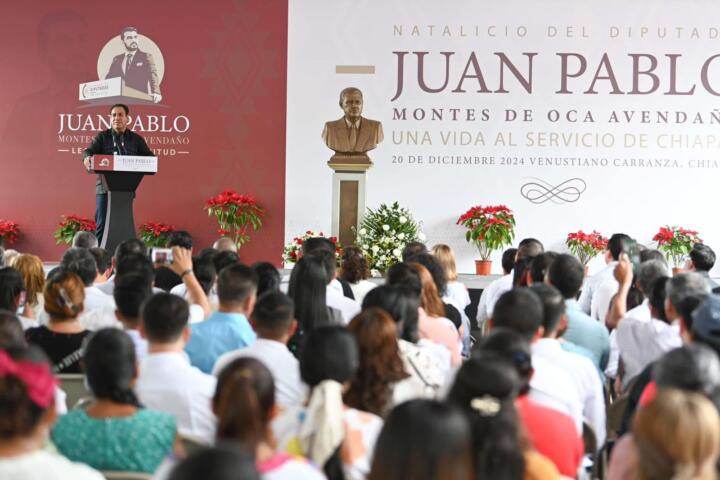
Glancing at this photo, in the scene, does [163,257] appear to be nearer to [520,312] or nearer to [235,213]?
[520,312]

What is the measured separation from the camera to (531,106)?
9.83m

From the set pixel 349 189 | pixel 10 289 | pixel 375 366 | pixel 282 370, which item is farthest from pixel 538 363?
pixel 349 189

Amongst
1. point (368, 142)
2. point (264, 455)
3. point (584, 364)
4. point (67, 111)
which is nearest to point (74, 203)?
point (67, 111)

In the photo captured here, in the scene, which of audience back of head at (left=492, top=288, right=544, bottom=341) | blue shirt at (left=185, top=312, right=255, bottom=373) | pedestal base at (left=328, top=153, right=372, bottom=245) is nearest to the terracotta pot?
pedestal base at (left=328, top=153, right=372, bottom=245)

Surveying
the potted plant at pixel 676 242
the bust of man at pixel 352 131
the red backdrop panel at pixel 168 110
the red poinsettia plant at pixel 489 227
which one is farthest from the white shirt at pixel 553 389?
the red backdrop panel at pixel 168 110

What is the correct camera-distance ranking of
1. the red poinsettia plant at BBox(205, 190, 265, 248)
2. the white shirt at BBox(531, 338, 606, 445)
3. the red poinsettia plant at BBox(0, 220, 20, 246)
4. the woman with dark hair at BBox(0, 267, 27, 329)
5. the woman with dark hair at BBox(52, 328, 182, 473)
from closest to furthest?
the woman with dark hair at BBox(52, 328, 182, 473)
the white shirt at BBox(531, 338, 606, 445)
the woman with dark hair at BBox(0, 267, 27, 329)
the red poinsettia plant at BBox(205, 190, 265, 248)
the red poinsettia plant at BBox(0, 220, 20, 246)

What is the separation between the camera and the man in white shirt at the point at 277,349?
2885 mm

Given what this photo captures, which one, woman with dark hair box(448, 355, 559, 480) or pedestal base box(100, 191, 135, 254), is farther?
pedestal base box(100, 191, 135, 254)

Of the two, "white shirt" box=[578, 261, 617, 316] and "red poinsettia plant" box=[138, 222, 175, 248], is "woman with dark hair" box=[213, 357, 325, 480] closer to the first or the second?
"white shirt" box=[578, 261, 617, 316]

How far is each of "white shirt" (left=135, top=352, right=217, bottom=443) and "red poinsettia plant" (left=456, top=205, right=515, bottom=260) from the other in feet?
22.7

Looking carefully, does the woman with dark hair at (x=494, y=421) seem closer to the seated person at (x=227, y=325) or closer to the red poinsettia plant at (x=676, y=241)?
the seated person at (x=227, y=325)

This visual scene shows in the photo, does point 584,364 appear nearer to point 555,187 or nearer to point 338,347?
point 338,347

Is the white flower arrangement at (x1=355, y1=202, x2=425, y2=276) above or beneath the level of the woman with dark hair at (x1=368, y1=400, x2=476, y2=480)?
above

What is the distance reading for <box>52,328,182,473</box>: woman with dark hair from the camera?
7.47 ft
